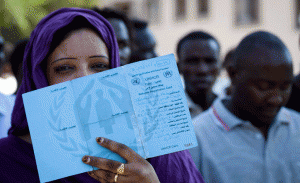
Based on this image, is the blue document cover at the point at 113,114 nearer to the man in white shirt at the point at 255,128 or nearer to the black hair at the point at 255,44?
the man in white shirt at the point at 255,128

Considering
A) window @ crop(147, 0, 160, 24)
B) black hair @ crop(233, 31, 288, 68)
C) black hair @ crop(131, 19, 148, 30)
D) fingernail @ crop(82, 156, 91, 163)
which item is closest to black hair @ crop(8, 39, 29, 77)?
black hair @ crop(131, 19, 148, 30)

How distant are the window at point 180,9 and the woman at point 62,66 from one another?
50.4 ft

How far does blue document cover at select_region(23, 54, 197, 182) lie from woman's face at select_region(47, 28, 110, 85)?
0.92 ft

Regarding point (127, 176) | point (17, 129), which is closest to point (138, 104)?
point (127, 176)

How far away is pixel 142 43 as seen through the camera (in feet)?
14.7

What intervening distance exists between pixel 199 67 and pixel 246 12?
12088mm

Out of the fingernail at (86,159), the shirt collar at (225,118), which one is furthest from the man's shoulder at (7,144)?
the shirt collar at (225,118)

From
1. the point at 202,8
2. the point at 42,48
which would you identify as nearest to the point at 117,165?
the point at 42,48

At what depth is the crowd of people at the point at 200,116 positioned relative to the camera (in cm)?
158

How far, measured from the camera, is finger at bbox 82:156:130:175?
128 cm

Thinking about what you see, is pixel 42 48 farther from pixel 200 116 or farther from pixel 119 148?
pixel 200 116

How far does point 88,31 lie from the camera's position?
1.72 m

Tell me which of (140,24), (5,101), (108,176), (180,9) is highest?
(180,9)

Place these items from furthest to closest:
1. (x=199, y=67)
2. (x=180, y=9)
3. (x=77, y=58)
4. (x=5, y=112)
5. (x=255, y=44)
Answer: (x=180, y=9), (x=199, y=67), (x=5, y=112), (x=255, y=44), (x=77, y=58)
